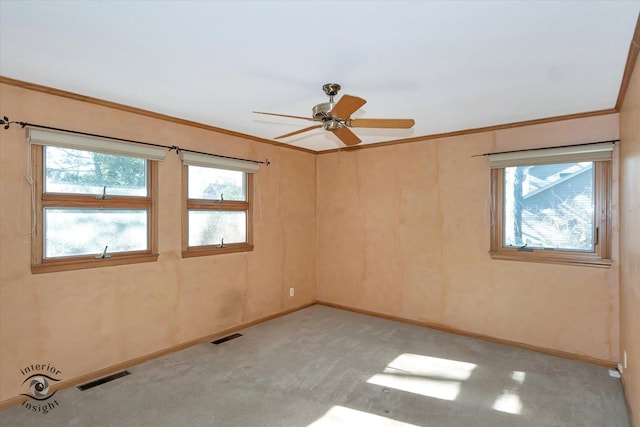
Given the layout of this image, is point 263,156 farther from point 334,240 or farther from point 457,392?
point 457,392

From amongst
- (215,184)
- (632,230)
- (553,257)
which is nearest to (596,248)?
(553,257)

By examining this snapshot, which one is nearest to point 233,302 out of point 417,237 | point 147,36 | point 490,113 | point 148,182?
point 148,182

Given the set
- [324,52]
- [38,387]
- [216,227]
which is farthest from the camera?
[216,227]

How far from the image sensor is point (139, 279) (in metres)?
3.20

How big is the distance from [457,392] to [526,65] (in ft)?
8.14

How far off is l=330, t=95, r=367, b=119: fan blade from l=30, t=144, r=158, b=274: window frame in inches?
82.1

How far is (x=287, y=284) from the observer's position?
4.79m

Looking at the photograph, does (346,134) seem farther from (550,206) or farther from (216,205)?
(550,206)

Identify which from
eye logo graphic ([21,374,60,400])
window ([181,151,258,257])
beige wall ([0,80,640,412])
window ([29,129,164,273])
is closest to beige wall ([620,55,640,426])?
beige wall ([0,80,640,412])

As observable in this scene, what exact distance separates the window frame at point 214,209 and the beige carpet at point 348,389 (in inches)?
40.7

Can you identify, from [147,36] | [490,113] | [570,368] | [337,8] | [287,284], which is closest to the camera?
[337,8]

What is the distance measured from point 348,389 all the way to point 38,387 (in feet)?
7.98

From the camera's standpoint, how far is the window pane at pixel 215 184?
3.72m

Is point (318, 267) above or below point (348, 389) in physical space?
above
